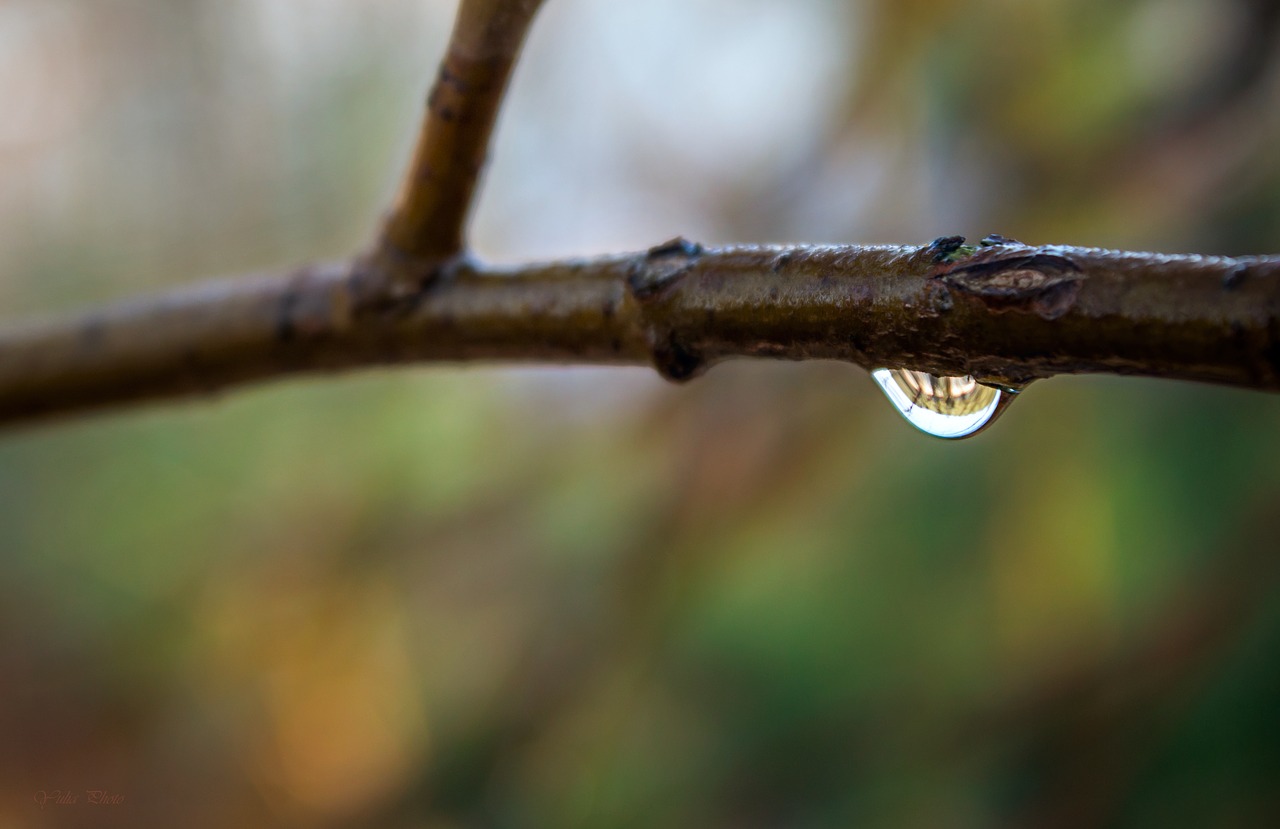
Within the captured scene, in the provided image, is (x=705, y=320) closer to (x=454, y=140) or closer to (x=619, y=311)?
(x=619, y=311)

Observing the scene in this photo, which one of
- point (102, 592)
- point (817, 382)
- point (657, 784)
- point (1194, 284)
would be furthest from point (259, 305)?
point (102, 592)

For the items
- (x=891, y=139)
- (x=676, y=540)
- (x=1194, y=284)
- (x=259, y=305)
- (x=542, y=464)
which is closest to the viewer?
(x=1194, y=284)

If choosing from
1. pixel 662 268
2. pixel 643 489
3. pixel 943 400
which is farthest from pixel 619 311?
pixel 643 489

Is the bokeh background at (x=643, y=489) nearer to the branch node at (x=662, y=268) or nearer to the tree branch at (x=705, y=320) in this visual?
the tree branch at (x=705, y=320)

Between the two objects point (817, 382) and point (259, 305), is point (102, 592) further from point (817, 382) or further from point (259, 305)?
point (259, 305)

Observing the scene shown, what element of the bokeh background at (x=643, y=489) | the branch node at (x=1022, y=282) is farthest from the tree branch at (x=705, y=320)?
the bokeh background at (x=643, y=489)
